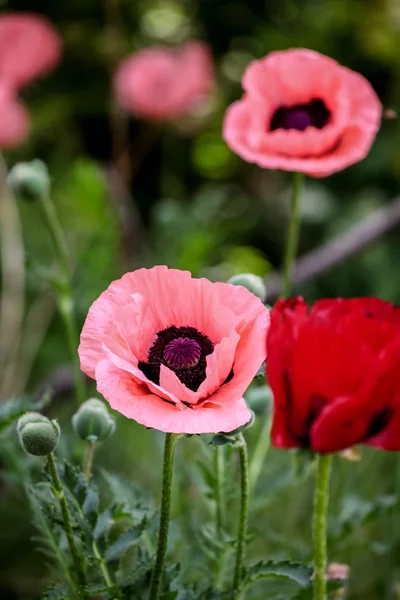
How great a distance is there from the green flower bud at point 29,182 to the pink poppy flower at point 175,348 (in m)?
0.24

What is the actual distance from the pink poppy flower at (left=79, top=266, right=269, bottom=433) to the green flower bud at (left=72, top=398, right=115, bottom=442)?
0.05m

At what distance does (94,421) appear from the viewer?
37 cm

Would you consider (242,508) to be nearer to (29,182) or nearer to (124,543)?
(124,543)

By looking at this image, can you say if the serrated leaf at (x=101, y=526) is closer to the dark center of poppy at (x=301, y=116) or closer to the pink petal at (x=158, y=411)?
the pink petal at (x=158, y=411)

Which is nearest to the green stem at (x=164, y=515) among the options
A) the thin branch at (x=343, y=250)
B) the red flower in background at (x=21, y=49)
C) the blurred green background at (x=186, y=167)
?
the thin branch at (x=343, y=250)

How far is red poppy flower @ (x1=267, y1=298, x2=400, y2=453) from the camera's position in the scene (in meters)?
0.28

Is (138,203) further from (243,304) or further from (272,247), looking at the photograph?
(243,304)

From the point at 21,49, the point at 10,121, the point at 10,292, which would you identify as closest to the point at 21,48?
the point at 21,49

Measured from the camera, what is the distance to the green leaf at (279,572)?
336 mm

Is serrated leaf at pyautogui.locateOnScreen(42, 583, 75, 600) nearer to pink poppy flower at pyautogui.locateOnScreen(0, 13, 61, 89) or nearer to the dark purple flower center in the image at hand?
the dark purple flower center

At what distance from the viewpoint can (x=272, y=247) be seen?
4.93 feet

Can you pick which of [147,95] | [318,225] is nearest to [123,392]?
[147,95]

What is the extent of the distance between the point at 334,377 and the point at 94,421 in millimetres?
134

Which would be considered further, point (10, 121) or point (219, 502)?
point (10, 121)
